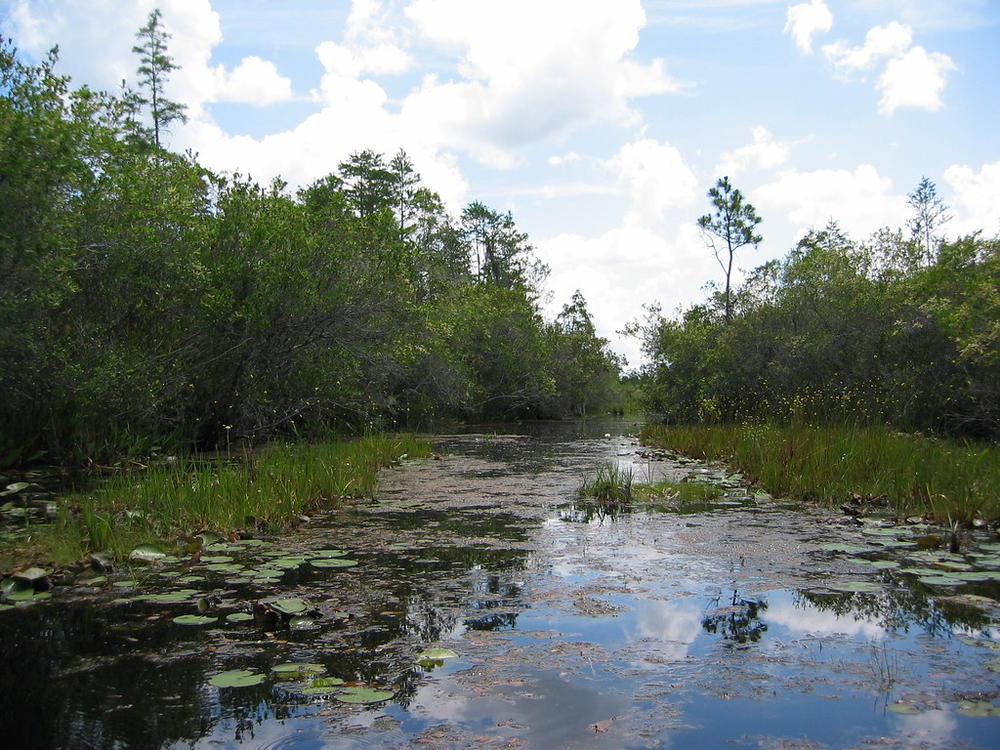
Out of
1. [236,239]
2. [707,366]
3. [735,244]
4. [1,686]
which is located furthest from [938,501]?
[735,244]

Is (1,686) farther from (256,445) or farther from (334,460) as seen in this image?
(256,445)

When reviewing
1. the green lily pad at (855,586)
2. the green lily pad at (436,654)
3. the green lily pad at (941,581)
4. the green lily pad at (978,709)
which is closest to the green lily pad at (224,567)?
the green lily pad at (436,654)

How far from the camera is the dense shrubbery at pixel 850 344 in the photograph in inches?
462

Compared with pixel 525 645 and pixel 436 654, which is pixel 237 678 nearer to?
pixel 436 654

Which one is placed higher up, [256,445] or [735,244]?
[735,244]

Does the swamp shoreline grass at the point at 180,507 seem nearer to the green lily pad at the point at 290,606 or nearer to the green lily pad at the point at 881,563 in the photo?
the green lily pad at the point at 290,606

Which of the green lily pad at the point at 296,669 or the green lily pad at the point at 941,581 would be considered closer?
the green lily pad at the point at 296,669

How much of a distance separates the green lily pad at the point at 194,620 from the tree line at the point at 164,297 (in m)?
4.22

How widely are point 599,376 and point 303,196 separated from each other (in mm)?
22942

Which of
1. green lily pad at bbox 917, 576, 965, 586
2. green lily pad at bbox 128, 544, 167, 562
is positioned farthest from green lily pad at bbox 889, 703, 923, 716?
green lily pad at bbox 128, 544, 167, 562

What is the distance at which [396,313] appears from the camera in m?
13.6

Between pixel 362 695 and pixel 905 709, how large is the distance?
2.12 m

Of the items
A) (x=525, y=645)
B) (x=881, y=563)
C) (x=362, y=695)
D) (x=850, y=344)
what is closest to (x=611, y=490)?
(x=881, y=563)

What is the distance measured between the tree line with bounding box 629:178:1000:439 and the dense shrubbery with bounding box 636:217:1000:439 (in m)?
0.03
